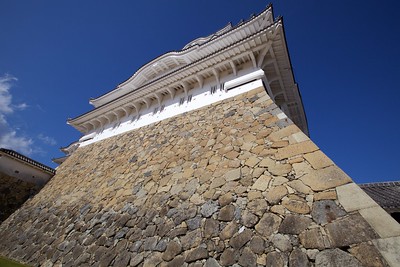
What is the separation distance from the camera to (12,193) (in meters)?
9.09

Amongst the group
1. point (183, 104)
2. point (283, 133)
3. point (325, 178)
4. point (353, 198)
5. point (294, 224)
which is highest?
point (183, 104)

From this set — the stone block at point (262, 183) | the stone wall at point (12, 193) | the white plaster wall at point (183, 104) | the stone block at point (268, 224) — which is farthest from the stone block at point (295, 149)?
the stone wall at point (12, 193)

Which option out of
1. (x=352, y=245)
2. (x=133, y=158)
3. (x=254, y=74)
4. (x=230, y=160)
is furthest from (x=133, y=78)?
(x=352, y=245)

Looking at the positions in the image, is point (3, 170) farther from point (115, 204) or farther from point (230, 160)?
point (230, 160)

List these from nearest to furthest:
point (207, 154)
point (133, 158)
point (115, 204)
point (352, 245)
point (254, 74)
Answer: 1. point (352, 245)
2. point (207, 154)
3. point (115, 204)
4. point (254, 74)
5. point (133, 158)

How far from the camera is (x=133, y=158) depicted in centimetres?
704

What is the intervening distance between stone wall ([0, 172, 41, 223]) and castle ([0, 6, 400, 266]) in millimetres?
1052

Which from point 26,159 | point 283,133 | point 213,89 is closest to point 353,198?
point 283,133

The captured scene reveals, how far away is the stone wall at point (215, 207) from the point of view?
8.37ft

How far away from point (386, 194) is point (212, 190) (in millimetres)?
6733

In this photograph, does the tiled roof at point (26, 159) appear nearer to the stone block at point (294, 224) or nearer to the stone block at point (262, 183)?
the stone block at point (262, 183)

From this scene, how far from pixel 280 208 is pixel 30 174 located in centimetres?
1220

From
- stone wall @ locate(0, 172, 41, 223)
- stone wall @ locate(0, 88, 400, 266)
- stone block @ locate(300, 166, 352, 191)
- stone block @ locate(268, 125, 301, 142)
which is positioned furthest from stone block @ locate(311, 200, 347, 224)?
stone wall @ locate(0, 172, 41, 223)

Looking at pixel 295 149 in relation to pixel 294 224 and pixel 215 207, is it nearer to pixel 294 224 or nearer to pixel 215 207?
pixel 294 224
